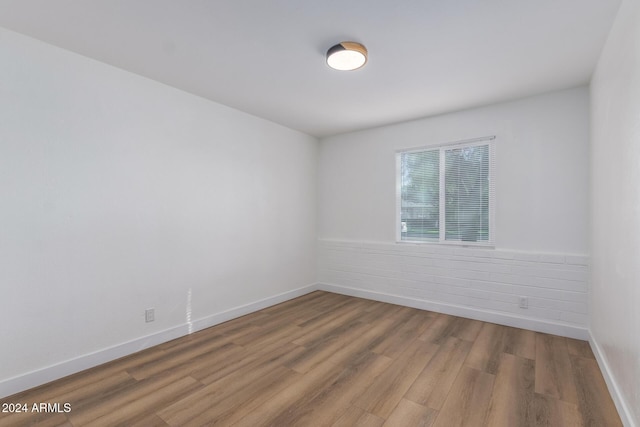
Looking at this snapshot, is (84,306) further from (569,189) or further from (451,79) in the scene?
(569,189)

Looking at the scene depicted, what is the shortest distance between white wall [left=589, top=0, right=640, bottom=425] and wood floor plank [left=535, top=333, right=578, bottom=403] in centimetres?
25

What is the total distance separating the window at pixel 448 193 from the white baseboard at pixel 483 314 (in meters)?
0.83

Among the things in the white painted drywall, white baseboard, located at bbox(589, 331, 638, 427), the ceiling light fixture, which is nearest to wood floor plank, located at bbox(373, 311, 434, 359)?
the white painted drywall

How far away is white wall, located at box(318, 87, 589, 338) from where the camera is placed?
119 inches

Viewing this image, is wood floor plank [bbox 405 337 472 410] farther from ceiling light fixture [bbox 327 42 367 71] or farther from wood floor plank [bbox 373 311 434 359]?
ceiling light fixture [bbox 327 42 367 71]

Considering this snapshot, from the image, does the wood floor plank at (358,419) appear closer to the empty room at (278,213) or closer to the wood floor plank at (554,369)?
the empty room at (278,213)

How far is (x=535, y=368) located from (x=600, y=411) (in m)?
0.53

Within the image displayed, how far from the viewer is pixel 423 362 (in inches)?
99.7

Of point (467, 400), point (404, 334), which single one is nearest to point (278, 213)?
point (404, 334)

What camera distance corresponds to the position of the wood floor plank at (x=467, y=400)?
182 centimetres

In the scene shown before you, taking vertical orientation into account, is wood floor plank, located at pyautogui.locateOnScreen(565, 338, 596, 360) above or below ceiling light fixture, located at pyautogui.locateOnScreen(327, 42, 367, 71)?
below

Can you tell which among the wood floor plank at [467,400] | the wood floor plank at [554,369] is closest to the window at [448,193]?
the wood floor plank at [554,369]

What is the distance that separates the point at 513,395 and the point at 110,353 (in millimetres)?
3250

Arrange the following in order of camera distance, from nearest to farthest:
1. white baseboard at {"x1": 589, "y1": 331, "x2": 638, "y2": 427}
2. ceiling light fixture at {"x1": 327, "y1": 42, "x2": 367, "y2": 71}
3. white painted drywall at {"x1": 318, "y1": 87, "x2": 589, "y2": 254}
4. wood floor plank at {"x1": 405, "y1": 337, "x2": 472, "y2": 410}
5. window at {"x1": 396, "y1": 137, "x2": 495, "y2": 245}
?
1. white baseboard at {"x1": 589, "y1": 331, "x2": 638, "y2": 427}
2. wood floor plank at {"x1": 405, "y1": 337, "x2": 472, "y2": 410}
3. ceiling light fixture at {"x1": 327, "y1": 42, "x2": 367, "y2": 71}
4. white painted drywall at {"x1": 318, "y1": 87, "x2": 589, "y2": 254}
5. window at {"x1": 396, "y1": 137, "x2": 495, "y2": 245}
